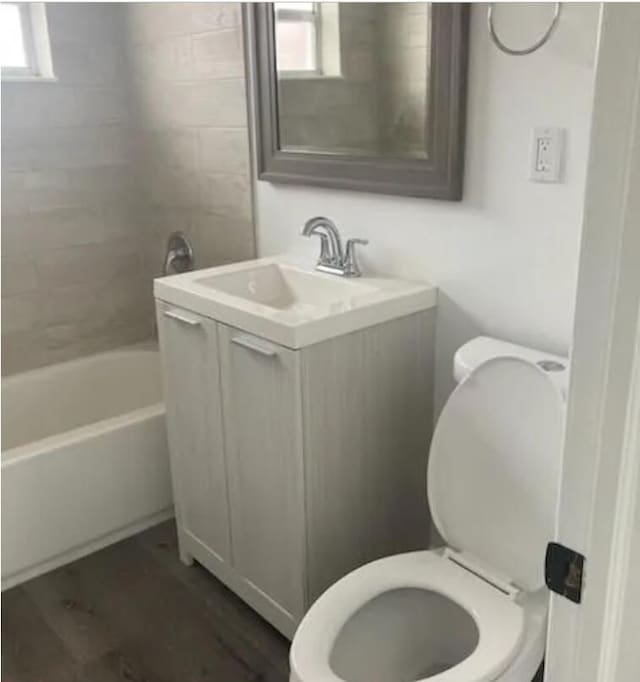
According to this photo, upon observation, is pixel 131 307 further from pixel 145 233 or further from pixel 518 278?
pixel 518 278

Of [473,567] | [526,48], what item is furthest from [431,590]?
[526,48]

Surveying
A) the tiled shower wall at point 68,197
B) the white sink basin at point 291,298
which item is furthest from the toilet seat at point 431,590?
the tiled shower wall at point 68,197

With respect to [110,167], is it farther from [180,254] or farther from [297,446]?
[297,446]

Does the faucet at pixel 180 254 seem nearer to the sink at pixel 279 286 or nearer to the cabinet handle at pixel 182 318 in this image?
the sink at pixel 279 286

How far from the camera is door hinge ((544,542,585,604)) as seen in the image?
764 millimetres

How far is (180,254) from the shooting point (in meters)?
2.69

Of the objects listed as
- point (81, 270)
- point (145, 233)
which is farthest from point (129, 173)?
point (81, 270)

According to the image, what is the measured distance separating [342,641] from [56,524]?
1141 mm

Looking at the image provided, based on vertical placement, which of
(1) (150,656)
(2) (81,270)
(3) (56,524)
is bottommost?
(1) (150,656)

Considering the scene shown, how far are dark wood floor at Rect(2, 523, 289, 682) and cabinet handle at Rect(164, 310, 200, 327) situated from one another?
2.75 feet

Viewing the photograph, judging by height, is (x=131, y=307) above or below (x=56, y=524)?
above

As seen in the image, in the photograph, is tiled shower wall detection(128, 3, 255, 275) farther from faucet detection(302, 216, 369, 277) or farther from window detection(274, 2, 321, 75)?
faucet detection(302, 216, 369, 277)

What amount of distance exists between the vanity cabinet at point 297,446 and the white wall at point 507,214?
0.48 feet

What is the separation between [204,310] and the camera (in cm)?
183
